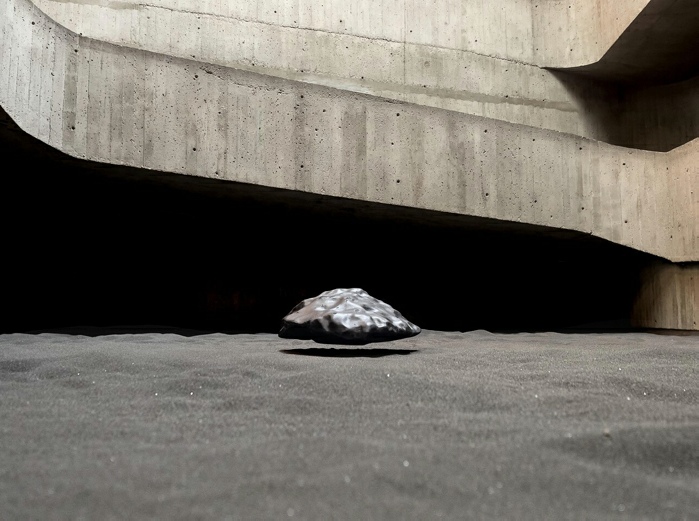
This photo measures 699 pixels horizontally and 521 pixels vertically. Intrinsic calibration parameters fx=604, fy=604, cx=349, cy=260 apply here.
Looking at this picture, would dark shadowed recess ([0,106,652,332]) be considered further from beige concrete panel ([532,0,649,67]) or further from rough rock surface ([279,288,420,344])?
beige concrete panel ([532,0,649,67])

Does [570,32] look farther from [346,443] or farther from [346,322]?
[346,443]

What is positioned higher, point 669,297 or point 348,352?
point 669,297

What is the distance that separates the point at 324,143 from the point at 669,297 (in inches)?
173

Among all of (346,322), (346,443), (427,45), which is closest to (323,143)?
(346,322)

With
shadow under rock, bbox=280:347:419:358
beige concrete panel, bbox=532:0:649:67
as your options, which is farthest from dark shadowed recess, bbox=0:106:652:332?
beige concrete panel, bbox=532:0:649:67

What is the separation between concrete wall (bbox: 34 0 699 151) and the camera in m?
7.11

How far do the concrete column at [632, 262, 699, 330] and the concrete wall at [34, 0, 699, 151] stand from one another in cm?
272

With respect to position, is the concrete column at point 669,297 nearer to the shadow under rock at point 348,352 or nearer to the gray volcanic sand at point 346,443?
the shadow under rock at point 348,352

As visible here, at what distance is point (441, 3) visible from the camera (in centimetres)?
809

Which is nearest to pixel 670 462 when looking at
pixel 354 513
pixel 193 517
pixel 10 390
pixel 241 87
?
pixel 354 513

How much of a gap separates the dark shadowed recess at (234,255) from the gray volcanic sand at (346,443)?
3.53 meters

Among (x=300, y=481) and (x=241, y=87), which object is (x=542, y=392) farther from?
(x=241, y=87)

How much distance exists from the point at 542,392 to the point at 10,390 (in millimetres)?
1633

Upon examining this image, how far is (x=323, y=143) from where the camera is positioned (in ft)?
18.1
